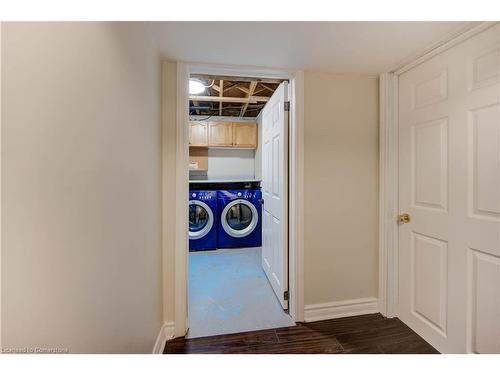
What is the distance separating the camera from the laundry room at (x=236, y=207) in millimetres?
1848

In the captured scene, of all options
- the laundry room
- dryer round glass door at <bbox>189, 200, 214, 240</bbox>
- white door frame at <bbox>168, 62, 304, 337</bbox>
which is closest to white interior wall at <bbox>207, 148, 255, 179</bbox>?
the laundry room

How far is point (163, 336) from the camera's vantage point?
4.99 feet

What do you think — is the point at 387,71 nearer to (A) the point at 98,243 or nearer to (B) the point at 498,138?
(B) the point at 498,138

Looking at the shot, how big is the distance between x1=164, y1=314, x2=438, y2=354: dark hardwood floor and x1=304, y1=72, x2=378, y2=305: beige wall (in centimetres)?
22

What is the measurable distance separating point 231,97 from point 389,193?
2416 millimetres

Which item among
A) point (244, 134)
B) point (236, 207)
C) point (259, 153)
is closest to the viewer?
point (236, 207)

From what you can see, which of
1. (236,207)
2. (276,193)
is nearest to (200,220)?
(236,207)

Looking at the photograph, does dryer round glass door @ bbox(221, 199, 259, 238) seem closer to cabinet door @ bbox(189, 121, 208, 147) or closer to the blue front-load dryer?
the blue front-load dryer

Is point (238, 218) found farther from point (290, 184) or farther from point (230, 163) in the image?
point (290, 184)

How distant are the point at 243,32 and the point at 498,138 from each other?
1446 millimetres

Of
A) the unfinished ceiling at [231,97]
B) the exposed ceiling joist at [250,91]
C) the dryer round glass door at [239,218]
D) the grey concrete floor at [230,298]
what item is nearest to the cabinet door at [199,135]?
the unfinished ceiling at [231,97]

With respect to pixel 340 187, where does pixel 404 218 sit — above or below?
below

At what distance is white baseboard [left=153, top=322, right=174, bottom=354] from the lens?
141 centimetres
